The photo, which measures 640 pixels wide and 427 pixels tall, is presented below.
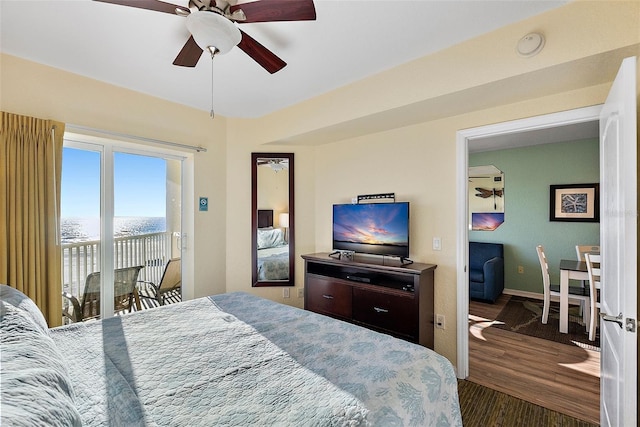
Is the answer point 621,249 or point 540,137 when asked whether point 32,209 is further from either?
point 540,137

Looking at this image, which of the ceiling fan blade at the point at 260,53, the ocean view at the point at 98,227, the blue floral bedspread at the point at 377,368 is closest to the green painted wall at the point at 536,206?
the blue floral bedspread at the point at 377,368

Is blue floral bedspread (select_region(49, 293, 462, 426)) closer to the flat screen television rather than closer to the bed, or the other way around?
the bed

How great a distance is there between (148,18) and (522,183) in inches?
213

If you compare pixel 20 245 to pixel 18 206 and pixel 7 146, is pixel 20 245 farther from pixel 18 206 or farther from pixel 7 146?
pixel 7 146

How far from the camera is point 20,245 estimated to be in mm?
2217

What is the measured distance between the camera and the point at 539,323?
367cm

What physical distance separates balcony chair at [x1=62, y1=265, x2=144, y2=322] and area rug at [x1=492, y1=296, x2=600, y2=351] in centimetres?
420

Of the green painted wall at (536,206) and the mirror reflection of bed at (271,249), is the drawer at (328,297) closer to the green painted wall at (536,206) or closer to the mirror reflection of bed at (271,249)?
the mirror reflection of bed at (271,249)

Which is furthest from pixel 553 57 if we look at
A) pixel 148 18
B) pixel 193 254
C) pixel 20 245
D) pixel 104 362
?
pixel 20 245

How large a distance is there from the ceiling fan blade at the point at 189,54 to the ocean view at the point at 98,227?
1.82m

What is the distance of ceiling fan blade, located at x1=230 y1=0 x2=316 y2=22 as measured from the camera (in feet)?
4.59

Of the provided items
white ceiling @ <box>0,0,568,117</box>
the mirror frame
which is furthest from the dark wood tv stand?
white ceiling @ <box>0,0,568,117</box>

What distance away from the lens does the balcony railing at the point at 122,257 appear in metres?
2.68

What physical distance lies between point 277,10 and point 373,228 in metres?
2.13
